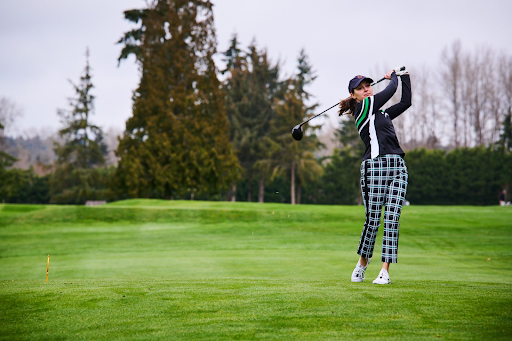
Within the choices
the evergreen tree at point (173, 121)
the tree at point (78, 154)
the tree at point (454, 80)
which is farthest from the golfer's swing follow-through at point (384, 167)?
the tree at point (454, 80)

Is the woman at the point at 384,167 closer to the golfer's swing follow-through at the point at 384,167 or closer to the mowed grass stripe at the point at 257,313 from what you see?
the golfer's swing follow-through at the point at 384,167

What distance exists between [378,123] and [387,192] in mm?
669

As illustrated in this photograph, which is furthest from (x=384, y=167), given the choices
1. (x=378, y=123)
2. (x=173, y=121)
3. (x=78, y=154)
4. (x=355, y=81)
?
(x=78, y=154)

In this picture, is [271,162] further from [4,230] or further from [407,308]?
[407,308]

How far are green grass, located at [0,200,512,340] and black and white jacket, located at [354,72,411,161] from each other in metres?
1.28

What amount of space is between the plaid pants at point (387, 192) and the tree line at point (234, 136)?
898 inches

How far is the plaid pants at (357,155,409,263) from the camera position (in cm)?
433

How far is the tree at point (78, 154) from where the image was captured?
3509cm

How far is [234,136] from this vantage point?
38.7 meters

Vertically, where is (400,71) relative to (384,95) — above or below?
above

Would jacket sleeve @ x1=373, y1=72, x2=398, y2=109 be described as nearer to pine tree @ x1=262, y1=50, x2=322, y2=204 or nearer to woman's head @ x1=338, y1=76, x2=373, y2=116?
woman's head @ x1=338, y1=76, x2=373, y2=116

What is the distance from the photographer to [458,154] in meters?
32.1

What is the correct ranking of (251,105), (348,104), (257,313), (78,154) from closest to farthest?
(257,313) < (348,104) < (78,154) < (251,105)

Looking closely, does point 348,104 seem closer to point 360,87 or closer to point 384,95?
point 360,87
